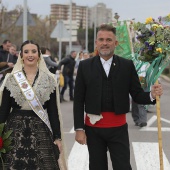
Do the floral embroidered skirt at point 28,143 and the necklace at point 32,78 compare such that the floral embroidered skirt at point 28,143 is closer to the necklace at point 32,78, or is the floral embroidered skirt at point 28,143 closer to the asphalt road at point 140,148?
the necklace at point 32,78

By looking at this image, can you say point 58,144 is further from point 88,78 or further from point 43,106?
point 88,78

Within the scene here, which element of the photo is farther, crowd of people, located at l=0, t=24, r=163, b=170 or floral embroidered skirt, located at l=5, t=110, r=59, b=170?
floral embroidered skirt, located at l=5, t=110, r=59, b=170

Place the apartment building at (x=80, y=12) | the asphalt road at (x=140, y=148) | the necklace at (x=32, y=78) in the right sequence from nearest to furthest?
the necklace at (x=32, y=78) → the asphalt road at (x=140, y=148) → the apartment building at (x=80, y=12)

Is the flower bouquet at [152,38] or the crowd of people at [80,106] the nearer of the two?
the crowd of people at [80,106]

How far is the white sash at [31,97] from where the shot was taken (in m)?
4.45

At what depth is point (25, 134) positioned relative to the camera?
14.6ft

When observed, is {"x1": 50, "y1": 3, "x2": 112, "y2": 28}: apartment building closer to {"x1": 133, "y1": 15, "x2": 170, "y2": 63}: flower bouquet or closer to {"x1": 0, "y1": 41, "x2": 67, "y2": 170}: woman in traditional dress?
{"x1": 133, "y1": 15, "x2": 170, "y2": 63}: flower bouquet

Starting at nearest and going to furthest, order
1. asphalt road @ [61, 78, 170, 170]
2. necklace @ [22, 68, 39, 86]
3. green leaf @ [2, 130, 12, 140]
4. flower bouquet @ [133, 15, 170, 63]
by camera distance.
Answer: green leaf @ [2, 130, 12, 140], necklace @ [22, 68, 39, 86], flower bouquet @ [133, 15, 170, 63], asphalt road @ [61, 78, 170, 170]

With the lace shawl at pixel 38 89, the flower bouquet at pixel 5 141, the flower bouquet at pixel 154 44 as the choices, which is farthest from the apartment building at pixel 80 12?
the flower bouquet at pixel 5 141

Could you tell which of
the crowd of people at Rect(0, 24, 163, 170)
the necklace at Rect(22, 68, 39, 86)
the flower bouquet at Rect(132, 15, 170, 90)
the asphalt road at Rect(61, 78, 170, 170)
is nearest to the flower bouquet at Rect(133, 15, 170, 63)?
the flower bouquet at Rect(132, 15, 170, 90)

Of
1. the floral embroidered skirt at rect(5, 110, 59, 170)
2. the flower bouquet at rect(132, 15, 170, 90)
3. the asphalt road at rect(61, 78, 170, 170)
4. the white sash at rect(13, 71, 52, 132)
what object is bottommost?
the asphalt road at rect(61, 78, 170, 170)

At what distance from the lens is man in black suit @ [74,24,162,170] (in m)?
4.19

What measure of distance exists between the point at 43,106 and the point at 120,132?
855mm

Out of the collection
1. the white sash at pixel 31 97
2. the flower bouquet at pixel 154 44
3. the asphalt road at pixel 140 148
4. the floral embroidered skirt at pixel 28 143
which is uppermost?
the flower bouquet at pixel 154 44
